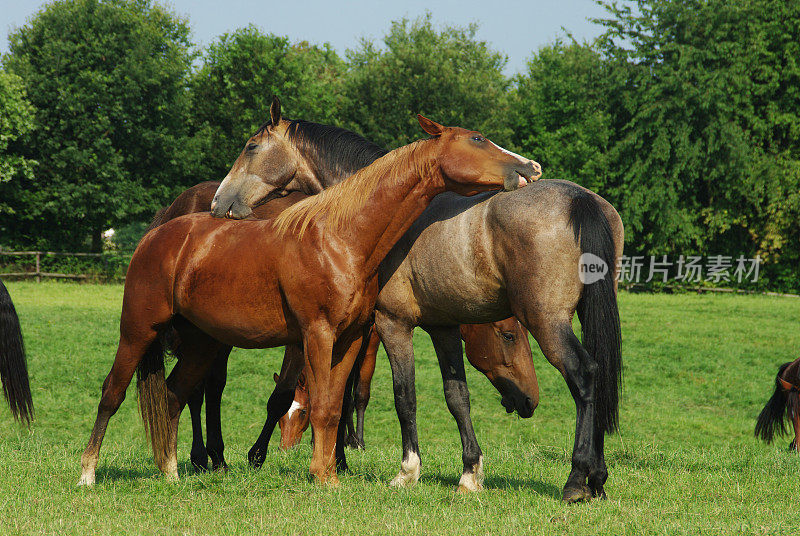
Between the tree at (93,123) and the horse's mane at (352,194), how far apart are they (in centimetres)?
3159

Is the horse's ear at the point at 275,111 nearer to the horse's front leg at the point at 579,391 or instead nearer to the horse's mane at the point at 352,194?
the horse's mane at the point at 352,194

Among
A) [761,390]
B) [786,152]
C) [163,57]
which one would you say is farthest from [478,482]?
[163,57]

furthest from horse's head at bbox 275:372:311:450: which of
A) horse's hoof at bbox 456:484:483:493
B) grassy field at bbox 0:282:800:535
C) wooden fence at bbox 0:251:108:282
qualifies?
wooden fence at bbox 0:251:108:282

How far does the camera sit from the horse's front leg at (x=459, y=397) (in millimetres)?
5316

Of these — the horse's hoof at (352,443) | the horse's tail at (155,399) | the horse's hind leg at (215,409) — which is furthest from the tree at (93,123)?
the horse's tail at (155,399)

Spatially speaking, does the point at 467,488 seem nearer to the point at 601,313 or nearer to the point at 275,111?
the point at 601,313

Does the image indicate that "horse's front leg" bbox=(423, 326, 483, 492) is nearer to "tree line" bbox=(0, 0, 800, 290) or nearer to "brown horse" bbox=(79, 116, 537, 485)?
"brown horse" bbox=(79, 116, 537, 485)

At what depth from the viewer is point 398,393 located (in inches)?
214

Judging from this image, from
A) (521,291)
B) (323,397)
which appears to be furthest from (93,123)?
(521,291)

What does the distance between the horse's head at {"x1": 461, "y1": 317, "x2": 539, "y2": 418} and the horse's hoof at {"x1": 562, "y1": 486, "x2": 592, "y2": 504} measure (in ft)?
7.49

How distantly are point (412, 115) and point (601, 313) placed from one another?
1387 inches

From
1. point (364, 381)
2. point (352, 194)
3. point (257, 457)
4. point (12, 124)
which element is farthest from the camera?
point (12, 124)

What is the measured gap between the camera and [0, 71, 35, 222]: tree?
31609mm

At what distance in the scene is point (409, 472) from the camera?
534cm
